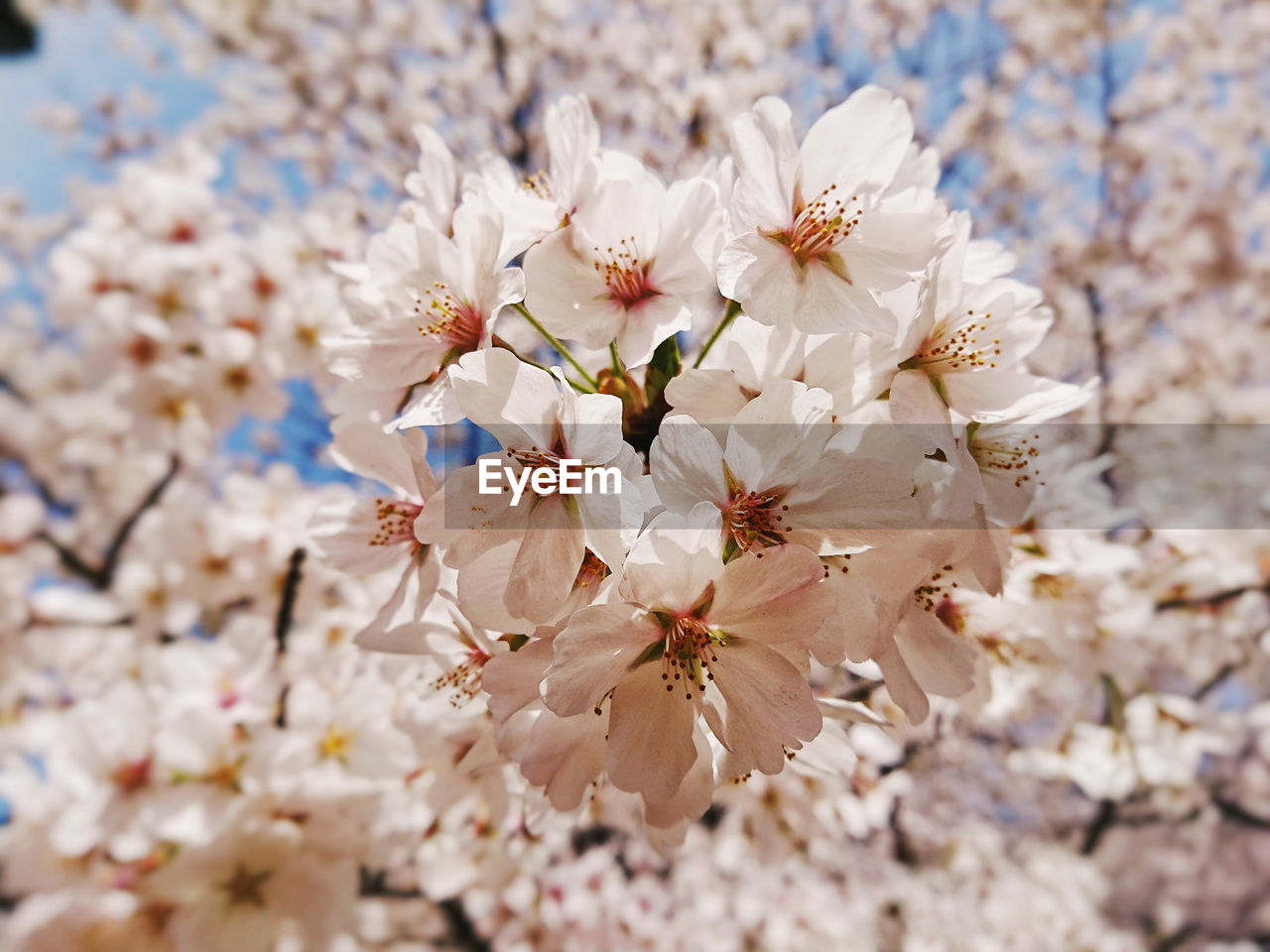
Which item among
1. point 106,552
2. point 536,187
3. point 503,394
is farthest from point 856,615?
point 106,552

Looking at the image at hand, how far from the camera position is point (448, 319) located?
0.89 m

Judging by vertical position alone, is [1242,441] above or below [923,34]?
below

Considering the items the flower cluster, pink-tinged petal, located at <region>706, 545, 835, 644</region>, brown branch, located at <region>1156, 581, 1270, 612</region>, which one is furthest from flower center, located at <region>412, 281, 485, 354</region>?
brown branch, located at <region>1156, 581, 1270, 612</region>

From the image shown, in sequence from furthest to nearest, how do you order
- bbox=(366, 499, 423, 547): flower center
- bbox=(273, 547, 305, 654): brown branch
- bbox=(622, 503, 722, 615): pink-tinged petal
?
bbox=(273, 547, 305, 654): brown branch → bbox=(366, 499, 423, 547): flower center → bbox=(622, 503, 722, 615): pink-tinged petal

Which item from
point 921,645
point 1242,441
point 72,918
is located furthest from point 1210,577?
point 72,918

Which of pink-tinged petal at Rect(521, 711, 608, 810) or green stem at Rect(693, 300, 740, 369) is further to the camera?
green stem at Rect(693, 300, 740, 369)

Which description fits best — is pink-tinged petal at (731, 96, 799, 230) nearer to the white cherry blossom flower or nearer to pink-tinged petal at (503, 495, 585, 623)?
the white cherry blossom flower

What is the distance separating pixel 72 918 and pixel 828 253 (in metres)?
1.87

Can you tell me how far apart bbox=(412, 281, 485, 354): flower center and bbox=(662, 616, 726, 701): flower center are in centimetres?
46

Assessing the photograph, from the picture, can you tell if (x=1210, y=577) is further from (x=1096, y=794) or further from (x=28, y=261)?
(x=28, y=261)

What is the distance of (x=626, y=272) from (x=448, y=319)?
9.6 inches

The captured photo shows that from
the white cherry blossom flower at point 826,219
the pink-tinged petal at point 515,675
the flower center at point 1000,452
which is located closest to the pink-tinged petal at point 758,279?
the white cherry blossom flower at point 826,219

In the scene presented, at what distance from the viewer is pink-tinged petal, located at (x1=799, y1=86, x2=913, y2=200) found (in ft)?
2.70

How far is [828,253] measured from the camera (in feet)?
2.66
